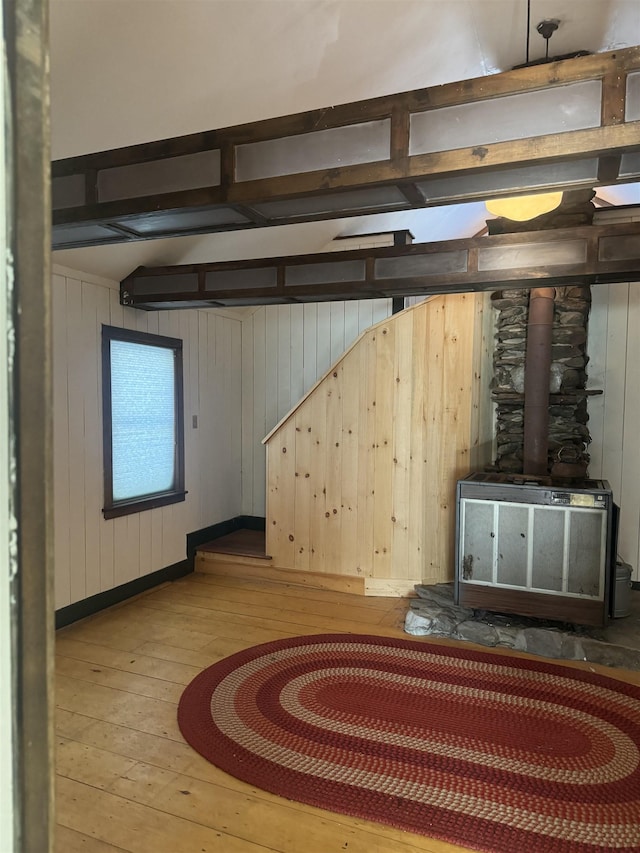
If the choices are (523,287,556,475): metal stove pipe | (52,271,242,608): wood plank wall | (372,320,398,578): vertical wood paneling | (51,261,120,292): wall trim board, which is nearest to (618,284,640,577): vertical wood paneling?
(523,287,556,475): metal stove pipe

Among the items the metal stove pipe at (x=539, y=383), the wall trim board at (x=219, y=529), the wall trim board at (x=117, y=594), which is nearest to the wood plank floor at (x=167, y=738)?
the wall trim board at (x=117, y=594)

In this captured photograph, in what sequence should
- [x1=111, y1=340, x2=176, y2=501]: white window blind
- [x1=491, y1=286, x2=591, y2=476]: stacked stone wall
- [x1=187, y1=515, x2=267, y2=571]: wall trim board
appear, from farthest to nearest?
1. [x1=187, y1=515, x2=267, y2=571]: wall trim board
2. [x1=491, y1=286, x2=591, y2=476]: stacked stone wall
3. [x1=111, y1=340, x2=176, y2=501]: white window blind

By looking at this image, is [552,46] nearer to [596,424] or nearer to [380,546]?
[596,424]

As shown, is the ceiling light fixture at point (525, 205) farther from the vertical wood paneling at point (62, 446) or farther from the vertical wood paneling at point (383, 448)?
the vertical wood paneling at point (62, 446)

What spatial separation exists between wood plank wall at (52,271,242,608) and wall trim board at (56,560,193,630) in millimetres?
50

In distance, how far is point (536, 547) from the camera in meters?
3.81

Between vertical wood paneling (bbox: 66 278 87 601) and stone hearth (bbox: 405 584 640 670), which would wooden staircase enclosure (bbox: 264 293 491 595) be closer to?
stone hearth (bbox: 405 584 640 670)

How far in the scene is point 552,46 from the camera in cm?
311

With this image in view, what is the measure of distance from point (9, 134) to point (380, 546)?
448cm

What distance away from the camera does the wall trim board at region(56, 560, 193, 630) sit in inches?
155

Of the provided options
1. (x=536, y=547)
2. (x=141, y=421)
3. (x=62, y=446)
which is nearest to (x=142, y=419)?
(x=141, y=421)

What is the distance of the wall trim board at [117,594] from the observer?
3945 millimetres

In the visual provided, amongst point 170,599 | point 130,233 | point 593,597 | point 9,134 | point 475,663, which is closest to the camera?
point 9,134

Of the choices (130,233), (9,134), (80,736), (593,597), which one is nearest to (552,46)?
(130,233)
